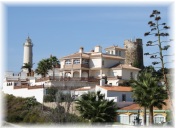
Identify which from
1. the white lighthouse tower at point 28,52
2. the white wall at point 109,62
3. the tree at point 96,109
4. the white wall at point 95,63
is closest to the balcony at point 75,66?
the white wall at point 95,63

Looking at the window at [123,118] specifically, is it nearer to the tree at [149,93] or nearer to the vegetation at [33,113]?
the vegetation at [33,113]

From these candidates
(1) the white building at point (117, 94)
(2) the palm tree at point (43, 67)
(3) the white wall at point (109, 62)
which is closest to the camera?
(1) the white building at point (117, 94)

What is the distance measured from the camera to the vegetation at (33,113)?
97.2ft

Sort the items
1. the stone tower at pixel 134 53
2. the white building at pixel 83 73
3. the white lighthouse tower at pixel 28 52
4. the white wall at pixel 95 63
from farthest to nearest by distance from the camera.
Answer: the white lighthouse tower at pixel 28 52
the stone tower at pixel 134 53
the white wall at pixel 95 63
the white building at pixel 83 73

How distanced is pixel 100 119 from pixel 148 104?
4106 millimetres

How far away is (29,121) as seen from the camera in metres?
31.6

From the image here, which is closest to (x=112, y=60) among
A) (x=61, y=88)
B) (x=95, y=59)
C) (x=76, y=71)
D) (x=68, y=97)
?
(x=95, y=59)

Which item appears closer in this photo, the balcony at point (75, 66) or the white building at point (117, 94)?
the white building at point (117, 94)

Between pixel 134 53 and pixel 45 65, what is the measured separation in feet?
60.9

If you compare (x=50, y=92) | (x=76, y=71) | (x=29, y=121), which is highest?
(x=76, y=71)

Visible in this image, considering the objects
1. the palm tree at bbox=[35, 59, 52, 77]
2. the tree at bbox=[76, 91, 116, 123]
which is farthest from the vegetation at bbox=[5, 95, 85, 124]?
the palm tree at bbox=[35, 59, 52, 77]

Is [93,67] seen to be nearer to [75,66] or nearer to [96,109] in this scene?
[75,66]

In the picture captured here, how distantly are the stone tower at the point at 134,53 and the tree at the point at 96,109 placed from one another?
35.2 m

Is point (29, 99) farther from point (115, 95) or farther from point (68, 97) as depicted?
point (115, 95)
